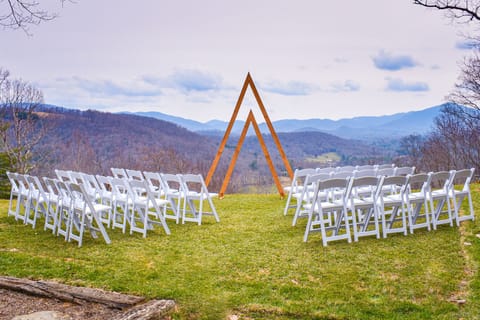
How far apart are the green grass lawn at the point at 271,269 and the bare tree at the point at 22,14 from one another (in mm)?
3019

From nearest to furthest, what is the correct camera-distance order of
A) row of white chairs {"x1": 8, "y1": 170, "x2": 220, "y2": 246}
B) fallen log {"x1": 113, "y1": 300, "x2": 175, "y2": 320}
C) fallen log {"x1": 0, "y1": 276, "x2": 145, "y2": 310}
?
fallen log {"x1": 113, "y1": 300, "x2": 175, "y2": 320}, fallen log {"x1": 0, "y1": 276, "x2": 145, "y2": 310}, row of white chairs {"x1": 8, "y1": 170, "x2": 220, "y2": 246}

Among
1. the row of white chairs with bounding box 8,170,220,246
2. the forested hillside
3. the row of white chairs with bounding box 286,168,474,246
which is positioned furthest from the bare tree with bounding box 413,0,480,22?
the forested hillside

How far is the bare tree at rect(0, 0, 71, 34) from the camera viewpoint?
5043mm

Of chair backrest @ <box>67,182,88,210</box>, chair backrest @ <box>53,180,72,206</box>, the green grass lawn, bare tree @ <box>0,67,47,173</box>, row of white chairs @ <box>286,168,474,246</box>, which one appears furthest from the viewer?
bare tree @ <box>0,67,47,173</box>

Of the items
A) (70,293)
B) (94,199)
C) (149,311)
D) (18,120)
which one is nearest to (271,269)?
(149,311)

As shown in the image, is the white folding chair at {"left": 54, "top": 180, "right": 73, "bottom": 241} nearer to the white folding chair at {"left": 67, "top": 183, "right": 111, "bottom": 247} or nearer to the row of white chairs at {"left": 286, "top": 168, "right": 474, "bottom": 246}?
the white folding chair at {"left": 67, "top": 183, "right": 111, "bottom": 247}

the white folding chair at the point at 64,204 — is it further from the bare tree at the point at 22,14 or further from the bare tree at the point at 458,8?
the bare tree at the point at 458,8

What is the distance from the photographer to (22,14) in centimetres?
514

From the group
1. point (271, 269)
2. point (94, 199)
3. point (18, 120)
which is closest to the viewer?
point (271, 269)

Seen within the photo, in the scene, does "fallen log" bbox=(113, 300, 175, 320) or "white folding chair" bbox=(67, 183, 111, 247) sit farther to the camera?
"white folding chair" bbox=(67, 183, 111, 247)

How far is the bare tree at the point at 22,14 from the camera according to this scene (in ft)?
16.5

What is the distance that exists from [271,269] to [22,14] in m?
4.46

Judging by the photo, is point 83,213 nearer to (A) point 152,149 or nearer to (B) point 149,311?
(B) point 149,311

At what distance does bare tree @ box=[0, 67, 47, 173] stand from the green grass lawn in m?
15.9
